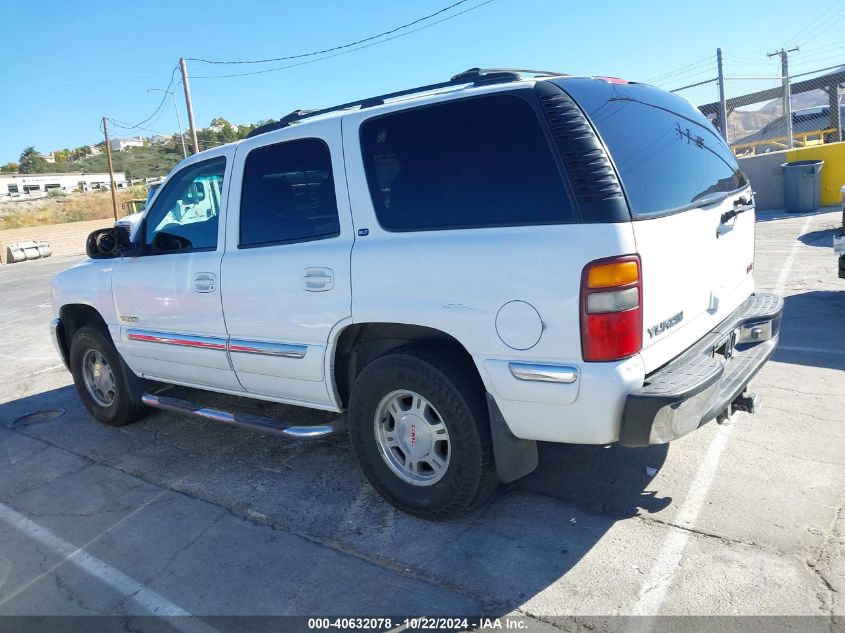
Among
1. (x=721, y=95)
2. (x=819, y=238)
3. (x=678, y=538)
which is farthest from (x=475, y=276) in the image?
(x=721, y=95)

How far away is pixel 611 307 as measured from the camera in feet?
8.89

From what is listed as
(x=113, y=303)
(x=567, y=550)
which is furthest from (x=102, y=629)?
(x=113, y=303)

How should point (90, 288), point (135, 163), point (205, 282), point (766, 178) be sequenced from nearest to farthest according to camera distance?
1. point (205, 282)
2. point (90, 288)
3. point (766, 178)
4. point (135, 163)

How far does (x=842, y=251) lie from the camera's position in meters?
6.67

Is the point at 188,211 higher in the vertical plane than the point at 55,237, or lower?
lower

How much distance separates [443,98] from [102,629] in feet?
9.53

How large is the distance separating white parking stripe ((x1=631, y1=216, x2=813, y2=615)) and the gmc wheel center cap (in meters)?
1.19

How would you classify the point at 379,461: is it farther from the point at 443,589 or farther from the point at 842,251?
the point at 842,251

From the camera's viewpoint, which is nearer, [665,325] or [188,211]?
[665,325]

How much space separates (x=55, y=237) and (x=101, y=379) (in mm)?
33839

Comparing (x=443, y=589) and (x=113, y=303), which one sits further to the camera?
(x=113, y=303)

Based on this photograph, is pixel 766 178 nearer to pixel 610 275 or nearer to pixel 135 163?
pixel 610 275

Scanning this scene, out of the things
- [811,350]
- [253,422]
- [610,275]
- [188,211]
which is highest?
[188,211]

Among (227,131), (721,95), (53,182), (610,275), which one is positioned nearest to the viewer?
(610,275)
